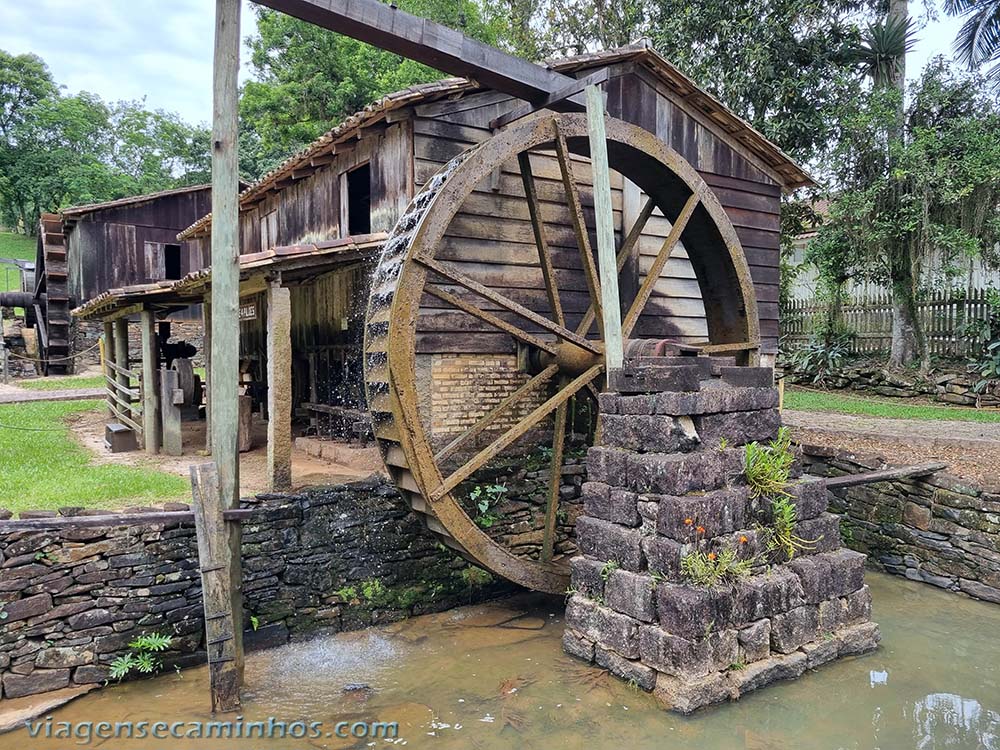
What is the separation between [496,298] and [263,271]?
190cm

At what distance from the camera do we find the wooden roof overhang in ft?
17.1

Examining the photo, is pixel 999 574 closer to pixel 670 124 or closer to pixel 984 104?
pixel 670 124

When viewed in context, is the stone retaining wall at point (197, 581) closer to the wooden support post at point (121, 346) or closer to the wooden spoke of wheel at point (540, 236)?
the wooden spoke of wheel at point (540, 236)

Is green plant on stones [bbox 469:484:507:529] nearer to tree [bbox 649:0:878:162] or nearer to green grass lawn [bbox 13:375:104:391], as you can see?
tree [bbox 649:0:878:162]

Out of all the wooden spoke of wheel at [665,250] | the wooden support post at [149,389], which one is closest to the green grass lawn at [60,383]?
the wooden support post at [149,389]

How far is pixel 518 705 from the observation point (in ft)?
13.4

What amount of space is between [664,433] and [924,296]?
10.9 m

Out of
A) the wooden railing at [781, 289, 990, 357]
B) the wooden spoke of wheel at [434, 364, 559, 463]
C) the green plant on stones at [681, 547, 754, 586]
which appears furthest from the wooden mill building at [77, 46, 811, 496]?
the wooden railing at [781, 289, 990, 357]

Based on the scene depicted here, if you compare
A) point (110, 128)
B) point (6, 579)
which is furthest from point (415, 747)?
point (110, 128)

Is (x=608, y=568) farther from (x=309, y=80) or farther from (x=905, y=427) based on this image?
(x=309, y=80)

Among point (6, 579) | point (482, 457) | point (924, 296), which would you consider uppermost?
point (924, 296)

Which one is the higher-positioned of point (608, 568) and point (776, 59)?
point (776, 59)

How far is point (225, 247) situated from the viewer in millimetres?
4016

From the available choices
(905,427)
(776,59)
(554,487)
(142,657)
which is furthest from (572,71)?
(776,59)
